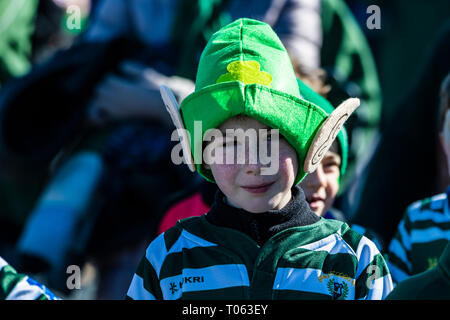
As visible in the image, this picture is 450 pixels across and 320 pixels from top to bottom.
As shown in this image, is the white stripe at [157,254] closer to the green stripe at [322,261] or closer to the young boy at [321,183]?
the green stripe at [322,261]

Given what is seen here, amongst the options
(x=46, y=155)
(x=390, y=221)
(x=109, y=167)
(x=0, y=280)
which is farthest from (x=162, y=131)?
(x=0, y=280)

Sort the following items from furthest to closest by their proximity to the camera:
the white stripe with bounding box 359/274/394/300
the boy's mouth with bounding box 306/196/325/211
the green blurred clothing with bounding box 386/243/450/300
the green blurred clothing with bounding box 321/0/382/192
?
the green blurred clothing with bounding box 321/0/382/192
the boy's mouth with bounding box 306/196/325/211
the white stripe with bounding box 359/274/394/300
the green blurred clothing with bounding box 386/243/450/300

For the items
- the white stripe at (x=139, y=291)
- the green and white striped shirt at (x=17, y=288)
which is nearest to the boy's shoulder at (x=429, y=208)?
the white stripe at (x=139, y=291)

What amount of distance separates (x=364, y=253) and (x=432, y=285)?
0.24m

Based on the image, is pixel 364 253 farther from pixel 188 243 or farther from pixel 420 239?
pixel 420 239

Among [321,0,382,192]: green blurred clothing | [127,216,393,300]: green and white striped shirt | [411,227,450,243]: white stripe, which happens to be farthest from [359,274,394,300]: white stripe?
[321,0,382,192]: green blurred clothing

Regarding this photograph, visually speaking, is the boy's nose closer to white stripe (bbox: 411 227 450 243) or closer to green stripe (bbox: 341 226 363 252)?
green stripe (bbox: 341 226 363 252)

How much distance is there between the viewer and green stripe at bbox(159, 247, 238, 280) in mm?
1530

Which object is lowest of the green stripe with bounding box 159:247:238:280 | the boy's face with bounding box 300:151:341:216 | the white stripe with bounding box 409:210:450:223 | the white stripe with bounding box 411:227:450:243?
the white stripe with bounding box 411:227:450:243

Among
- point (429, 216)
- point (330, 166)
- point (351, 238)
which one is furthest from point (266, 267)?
point (429, 216)

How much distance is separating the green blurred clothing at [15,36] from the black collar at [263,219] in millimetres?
2700

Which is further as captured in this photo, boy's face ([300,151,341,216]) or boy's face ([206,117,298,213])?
boy's face ([300,151,341,216])
